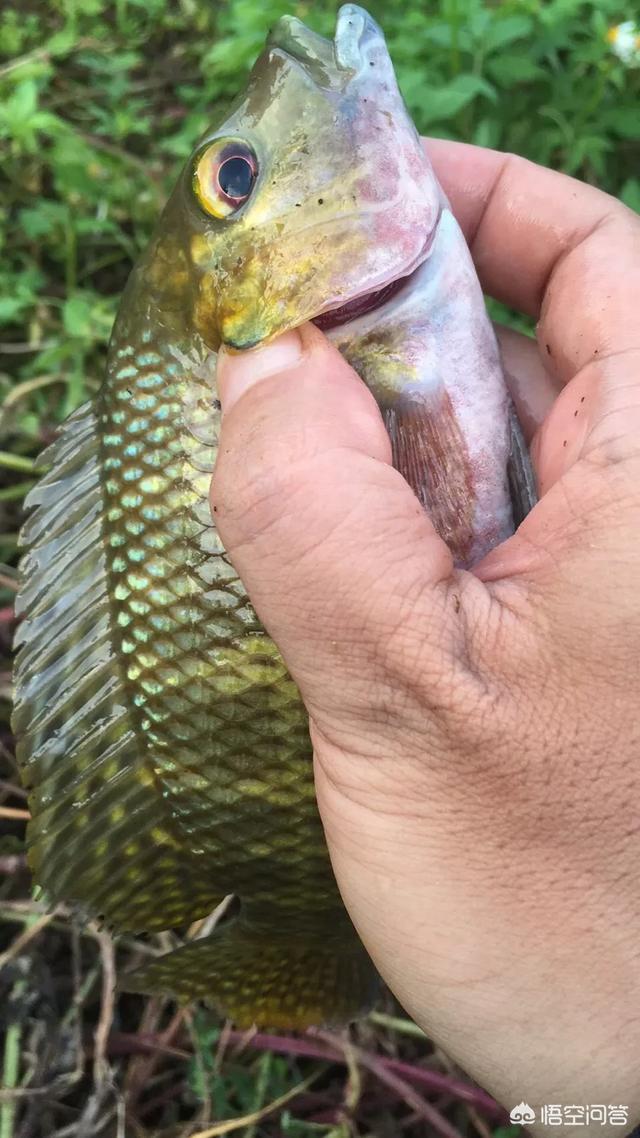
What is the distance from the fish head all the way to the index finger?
33 cm

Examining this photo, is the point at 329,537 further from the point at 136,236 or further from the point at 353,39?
the point at 136,236

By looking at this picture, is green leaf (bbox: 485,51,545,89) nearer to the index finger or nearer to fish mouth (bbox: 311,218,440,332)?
the index finger

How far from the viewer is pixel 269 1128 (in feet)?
7.47

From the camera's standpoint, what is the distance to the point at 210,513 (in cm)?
147

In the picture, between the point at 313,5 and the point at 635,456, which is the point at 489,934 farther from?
the point at 313,5

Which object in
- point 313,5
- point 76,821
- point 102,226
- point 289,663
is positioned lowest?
point 76,821

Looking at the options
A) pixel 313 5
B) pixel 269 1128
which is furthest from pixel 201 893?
pixel 313 5

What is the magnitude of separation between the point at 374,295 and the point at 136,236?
6.51ft

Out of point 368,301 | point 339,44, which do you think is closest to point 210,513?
point 368,301

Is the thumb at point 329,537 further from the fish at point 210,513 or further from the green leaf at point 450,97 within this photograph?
the green leaf at point 450,97

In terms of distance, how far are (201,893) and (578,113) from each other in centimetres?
241

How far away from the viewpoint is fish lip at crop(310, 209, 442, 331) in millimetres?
1355

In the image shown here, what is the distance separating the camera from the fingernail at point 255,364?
1344mm

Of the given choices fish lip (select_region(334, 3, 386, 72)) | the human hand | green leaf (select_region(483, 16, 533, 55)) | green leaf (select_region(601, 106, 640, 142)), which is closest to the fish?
fish lip (select_region(334, 3, 386, 72))
